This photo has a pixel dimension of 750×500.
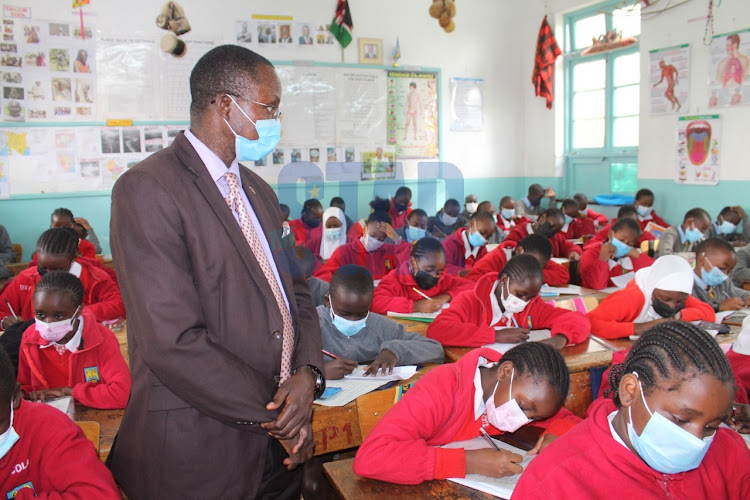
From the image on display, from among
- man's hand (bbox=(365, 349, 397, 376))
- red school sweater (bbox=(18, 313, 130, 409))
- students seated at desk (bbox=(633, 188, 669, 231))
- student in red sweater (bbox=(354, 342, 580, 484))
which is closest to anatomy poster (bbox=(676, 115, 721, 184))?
students seated at desk (bbox=(633, 188, 669, 231))

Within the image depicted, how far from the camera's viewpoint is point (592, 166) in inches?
314

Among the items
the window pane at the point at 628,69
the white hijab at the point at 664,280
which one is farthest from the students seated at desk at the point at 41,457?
the window pane at the point at 628,69

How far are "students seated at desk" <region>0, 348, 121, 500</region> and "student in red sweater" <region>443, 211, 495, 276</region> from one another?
363 centimetres

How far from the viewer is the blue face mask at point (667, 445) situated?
1.11 m

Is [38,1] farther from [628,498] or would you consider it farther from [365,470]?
[628,498]

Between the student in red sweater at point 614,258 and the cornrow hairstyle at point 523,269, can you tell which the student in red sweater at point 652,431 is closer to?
the cornrow hairstyle at point 523,269

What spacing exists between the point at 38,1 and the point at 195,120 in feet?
19.6

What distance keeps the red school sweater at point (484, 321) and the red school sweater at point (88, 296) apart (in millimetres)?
1657

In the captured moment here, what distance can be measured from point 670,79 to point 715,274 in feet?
12.8

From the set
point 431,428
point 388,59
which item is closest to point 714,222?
point 388,59

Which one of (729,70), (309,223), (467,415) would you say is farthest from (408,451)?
(729,70)

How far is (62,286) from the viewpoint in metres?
2.13

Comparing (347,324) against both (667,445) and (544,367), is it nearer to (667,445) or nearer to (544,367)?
(544,367)

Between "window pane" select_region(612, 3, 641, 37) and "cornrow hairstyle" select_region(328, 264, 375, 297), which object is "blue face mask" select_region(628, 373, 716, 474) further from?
"window pane" select_region(612, 3, 641, 37)
